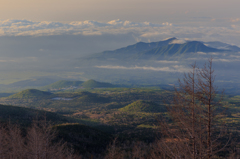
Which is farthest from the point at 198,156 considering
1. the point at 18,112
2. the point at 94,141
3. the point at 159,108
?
the point at 159,108

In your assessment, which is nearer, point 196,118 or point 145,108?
point 196,118

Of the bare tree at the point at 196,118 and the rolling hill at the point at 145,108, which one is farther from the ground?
the bare tree at the point at 196,118

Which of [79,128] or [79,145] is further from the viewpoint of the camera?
[79,128]

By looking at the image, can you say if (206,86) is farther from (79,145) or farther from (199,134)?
(79,145)

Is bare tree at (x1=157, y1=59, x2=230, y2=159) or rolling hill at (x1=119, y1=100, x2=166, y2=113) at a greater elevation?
bare tree at (x1=157, y1=59, x2=230, y2=159)

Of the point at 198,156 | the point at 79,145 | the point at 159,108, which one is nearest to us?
the point at 198,156

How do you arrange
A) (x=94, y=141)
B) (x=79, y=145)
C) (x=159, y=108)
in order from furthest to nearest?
(x=159, y=108) → (x=94, y=141) → (x=79, y=145)

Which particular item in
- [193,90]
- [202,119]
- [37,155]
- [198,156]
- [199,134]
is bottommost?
[37,155]

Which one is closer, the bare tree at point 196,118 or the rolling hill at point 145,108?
the bare tree at point 196,118

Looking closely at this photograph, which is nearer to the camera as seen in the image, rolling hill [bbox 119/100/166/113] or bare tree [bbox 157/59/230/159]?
→ bare tree [bbox 157/59/230/159]

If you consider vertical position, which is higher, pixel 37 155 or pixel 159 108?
pixel 37 155

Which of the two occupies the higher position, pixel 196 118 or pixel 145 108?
pixel 196 118
